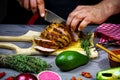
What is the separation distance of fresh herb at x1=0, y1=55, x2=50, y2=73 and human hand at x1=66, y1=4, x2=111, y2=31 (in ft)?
1.31

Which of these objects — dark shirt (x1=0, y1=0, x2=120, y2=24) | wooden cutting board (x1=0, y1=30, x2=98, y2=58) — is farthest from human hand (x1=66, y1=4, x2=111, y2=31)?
dark shirt (x1=0, y1=0, x2=120, y2=24)

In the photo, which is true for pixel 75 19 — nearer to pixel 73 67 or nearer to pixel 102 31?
pixel 102 31

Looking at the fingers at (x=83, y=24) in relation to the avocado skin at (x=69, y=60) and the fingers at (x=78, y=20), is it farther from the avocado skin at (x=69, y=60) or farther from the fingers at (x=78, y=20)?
the avocado skin at (x=69, y=60)

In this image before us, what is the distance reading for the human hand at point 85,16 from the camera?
2203mm

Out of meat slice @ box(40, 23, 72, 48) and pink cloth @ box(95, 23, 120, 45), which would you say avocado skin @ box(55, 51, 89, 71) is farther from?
pink cloth @ box(95, 23, 120, 45)

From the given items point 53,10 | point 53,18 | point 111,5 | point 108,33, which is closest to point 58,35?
point 53,18

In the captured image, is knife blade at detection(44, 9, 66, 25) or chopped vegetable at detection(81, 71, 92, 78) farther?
knife blade at detection(44, 9, 66, 25)

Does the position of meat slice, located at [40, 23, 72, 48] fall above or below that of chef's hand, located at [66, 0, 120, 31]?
below

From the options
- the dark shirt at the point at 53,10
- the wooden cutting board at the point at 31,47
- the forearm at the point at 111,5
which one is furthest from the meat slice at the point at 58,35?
the dark shirt at the point at 53,10

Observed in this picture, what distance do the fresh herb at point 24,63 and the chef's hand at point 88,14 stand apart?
40cm

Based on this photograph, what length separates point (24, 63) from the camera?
1896 millimetres

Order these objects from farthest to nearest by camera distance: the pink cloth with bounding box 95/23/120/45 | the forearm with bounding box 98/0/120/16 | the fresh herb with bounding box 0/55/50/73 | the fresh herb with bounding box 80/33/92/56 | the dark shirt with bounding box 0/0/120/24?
the dark shirt with bounding box 0/0/120/24
the forearm with bounding box 98/0/120/16
the pink cloth with bounding box 95/23/120/45
the fresh herb with bounding box 80/33/92/56
the fresh herb with bounding box 0/55/50/73

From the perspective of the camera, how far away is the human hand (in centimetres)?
220

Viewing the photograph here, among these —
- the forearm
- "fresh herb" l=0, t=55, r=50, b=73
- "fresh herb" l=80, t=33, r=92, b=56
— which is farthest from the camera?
the forearm
